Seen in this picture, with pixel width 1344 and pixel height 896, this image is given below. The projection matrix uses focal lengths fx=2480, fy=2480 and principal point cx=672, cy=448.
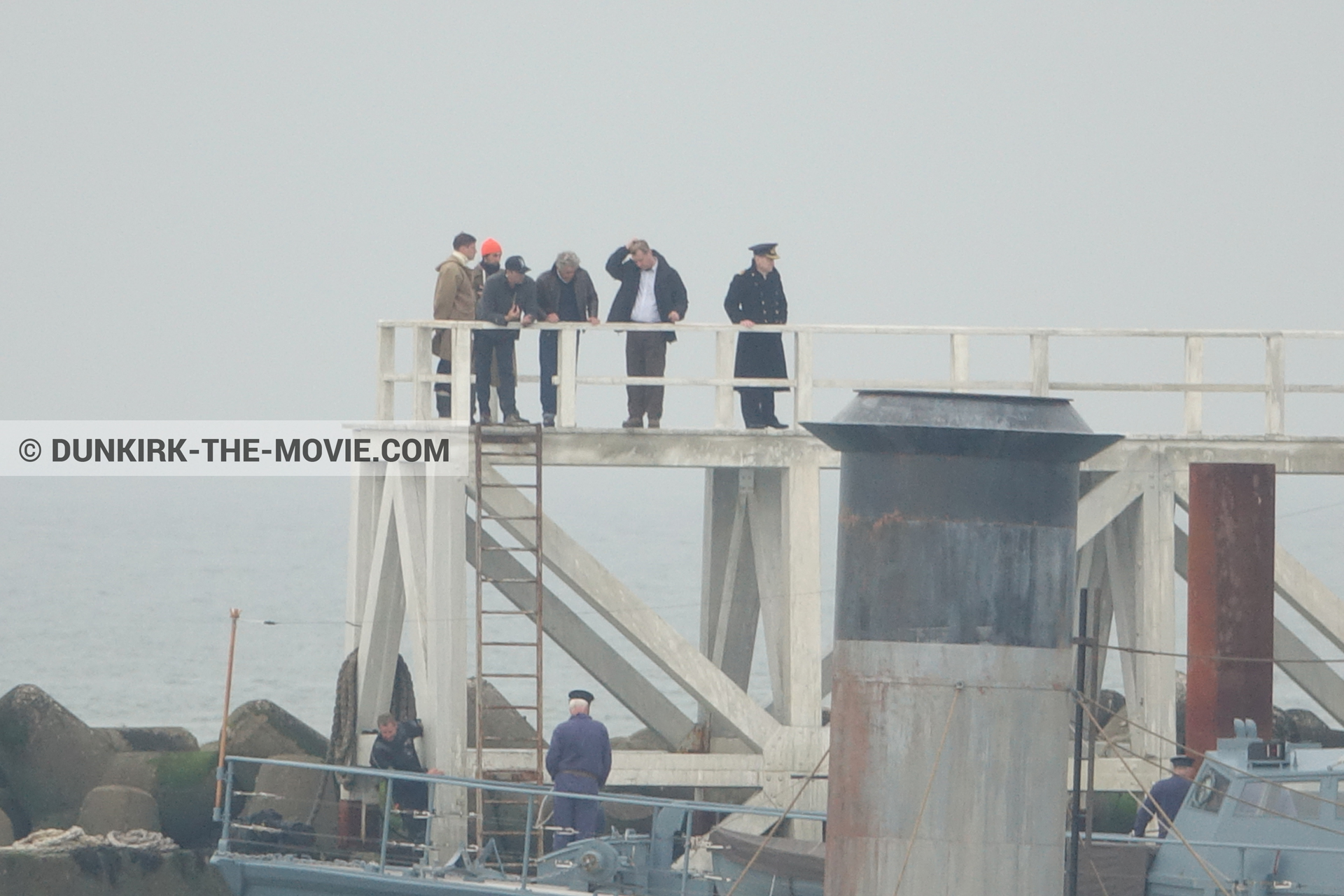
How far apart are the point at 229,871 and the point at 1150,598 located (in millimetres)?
8489

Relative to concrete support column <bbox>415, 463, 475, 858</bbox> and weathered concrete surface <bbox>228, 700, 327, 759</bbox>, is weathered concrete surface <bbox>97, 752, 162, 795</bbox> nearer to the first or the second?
weathered concrete surface <bbox>228, 700, 327, 759</bbox>

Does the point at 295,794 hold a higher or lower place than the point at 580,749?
lower

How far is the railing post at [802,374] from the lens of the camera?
2094cm

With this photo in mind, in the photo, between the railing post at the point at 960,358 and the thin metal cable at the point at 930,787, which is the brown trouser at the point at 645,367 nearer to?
the railing post at the point at 960,358

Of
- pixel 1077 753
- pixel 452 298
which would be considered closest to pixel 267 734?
pixel 452 298

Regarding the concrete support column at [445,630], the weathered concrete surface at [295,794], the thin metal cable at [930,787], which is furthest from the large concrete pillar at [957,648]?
the weathered concrete surface at [295,794]

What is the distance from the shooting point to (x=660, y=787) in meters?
25.4

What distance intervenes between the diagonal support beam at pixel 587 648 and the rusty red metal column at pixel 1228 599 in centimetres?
562

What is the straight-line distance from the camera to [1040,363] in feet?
70.4

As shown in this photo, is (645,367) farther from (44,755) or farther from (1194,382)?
(44,755)

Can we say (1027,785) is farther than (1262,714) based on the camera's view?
No

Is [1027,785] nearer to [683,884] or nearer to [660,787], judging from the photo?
[683,884]

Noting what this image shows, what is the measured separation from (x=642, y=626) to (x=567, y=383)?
214 cm

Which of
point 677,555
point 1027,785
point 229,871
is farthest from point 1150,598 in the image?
point 677,555
